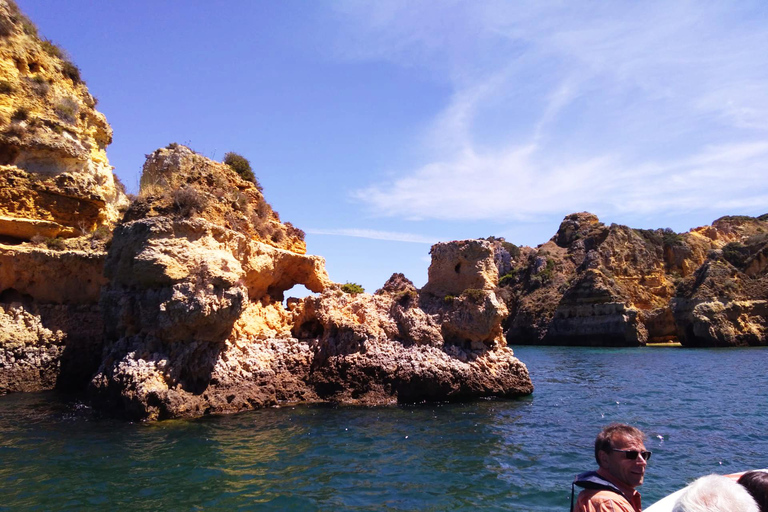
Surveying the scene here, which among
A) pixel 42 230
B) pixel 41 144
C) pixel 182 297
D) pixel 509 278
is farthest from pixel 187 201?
pixel 509 278

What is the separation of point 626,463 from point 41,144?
24.2 meters

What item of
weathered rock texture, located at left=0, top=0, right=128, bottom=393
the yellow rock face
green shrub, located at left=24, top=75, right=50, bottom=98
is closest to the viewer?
weathered rock texture, located at left=0, top=0, right=128, bottom=393

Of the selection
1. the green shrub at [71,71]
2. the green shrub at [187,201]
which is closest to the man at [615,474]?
the green shrub at [187,201]

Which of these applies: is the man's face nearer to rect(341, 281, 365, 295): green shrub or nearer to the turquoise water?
the turquoise water

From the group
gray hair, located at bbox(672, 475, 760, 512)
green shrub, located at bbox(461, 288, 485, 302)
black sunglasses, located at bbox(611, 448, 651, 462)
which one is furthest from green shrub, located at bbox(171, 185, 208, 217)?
gray hair, located at bbox(672, 475, 760, 512)

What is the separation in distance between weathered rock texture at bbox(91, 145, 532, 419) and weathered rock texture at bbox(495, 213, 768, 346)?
27.7 m

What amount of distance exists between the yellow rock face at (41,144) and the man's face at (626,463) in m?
23.0

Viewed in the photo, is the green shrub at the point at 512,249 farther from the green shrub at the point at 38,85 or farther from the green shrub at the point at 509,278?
the green shrub at the point at 38,85

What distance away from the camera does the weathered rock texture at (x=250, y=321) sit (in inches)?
530

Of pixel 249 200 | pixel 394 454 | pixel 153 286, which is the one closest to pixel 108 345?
pixel 153 286

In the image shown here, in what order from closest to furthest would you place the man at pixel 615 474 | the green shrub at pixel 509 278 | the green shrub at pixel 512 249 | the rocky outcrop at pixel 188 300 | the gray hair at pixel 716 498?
the gray hair at pixel 716 498, the man at pixel 615 474, the rocky outcrop at pixel 188 300, the green shrub at pixel 509 278, the green shrub at pixel 512 249

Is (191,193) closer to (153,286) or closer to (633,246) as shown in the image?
(153,286)

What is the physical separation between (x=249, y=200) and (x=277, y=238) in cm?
178

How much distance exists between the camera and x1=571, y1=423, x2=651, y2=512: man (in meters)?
3.41
